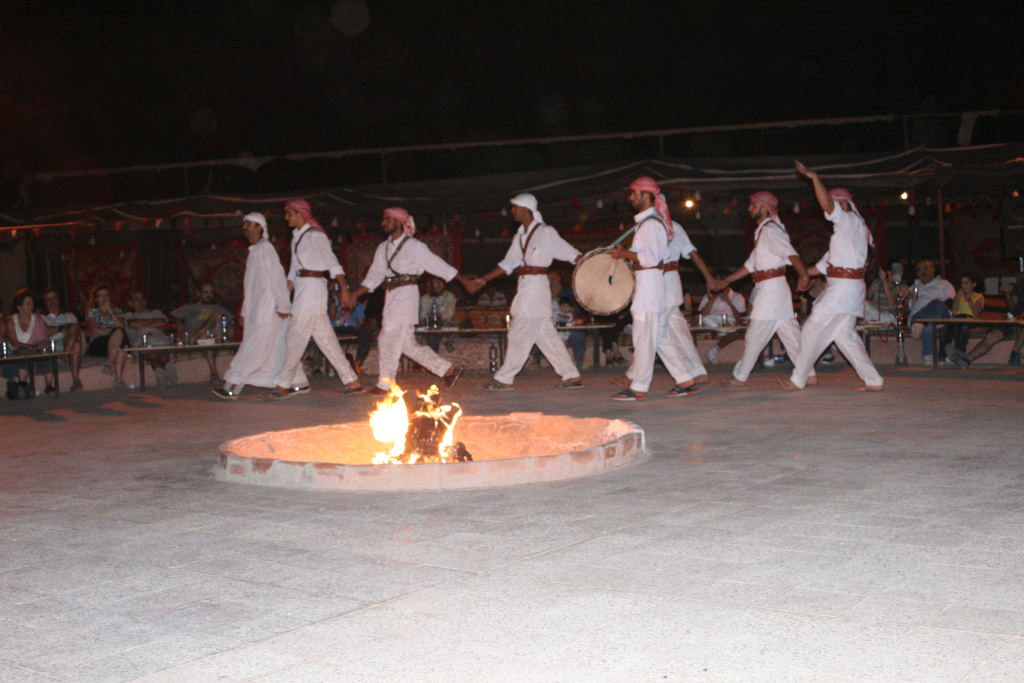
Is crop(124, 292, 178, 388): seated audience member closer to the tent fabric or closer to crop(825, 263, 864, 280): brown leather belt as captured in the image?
the tent fabric

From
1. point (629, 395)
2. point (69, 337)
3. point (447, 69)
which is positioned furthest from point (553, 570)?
point (447, 69)

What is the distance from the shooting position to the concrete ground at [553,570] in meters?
3.01

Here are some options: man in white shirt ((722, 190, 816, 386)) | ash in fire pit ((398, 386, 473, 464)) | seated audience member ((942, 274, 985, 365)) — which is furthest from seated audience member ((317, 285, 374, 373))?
ash in fire pit ((398, 386, 473, 464))

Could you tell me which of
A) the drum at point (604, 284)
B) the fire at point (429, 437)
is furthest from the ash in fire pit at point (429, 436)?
the drum at point (604, 284)

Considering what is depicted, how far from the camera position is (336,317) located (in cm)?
1623

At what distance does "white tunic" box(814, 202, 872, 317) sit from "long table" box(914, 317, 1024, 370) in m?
2.97

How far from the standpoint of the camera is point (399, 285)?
36.8 feet

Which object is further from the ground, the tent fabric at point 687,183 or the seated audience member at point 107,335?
the tent fabric at point 687,183

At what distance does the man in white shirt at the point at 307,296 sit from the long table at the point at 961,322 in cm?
665

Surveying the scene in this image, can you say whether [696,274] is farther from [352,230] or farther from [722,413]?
[722,413]

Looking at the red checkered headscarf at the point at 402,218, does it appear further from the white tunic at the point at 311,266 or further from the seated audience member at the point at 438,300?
the seated audience member at the point at 438,300

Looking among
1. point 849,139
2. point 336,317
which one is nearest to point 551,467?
point 336,317

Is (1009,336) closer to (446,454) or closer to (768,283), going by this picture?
(768,283)

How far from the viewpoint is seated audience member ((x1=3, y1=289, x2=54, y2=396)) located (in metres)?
12.7
